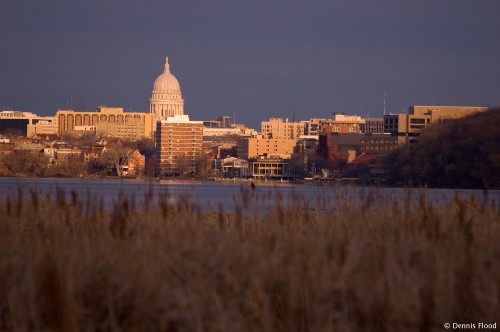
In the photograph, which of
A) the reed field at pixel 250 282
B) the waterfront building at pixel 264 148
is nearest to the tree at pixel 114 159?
the waterfront building at pixel 264 148

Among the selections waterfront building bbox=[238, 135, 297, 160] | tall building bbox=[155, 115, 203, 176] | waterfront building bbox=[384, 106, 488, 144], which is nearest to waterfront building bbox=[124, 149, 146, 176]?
tall building bbox=[155, 115, 203, 176]

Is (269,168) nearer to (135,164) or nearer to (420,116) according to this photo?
(135,164)

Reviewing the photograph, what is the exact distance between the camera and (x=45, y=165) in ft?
355

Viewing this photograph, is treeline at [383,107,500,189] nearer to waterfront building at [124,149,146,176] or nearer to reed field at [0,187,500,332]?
waterfront building at [124,149,146,176]

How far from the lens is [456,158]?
78.1m

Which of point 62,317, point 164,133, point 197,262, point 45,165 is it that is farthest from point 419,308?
point 164,133

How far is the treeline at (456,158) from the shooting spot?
244 feet

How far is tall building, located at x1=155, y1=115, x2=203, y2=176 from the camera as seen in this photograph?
481 ft

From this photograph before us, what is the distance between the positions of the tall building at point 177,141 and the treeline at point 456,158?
192ft

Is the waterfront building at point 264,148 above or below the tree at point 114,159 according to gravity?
above

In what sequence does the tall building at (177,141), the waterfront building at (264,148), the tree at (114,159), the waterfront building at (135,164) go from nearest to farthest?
the tree at (114,159), the waterfront building at (135,164), the tall building at (177,141), the waterfront building at (264,148)

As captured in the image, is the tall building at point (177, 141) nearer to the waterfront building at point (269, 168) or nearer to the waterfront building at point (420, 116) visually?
the waterfront building at point (269, 168)

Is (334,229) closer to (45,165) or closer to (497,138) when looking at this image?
(497,138)

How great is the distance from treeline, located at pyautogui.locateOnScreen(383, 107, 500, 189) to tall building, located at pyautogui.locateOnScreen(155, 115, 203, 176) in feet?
192
